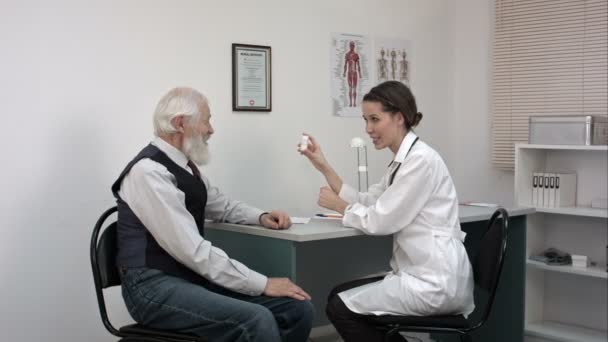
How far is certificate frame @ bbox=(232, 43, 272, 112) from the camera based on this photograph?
11.0 feet

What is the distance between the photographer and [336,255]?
12.5 ft

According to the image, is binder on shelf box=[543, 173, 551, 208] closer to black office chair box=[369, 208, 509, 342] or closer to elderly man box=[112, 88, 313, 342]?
black office chair box=[369, 208, 509, 342]

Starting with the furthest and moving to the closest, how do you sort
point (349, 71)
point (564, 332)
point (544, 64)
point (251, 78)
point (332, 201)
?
1. point (544, 64)
2. point (349, 71)
3. point (564, 332)
4. point (251, 78)
5. point (332, 201)

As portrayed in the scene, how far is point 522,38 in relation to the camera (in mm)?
4113

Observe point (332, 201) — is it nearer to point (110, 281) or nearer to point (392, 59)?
point (110, 281)

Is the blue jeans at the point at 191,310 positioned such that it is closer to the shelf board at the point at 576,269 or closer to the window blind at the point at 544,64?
the shelf board at the point at 576,269

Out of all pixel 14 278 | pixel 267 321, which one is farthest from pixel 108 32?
pixel 267 321

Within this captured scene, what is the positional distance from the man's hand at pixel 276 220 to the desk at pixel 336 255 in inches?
2.0

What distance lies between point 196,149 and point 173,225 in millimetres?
375

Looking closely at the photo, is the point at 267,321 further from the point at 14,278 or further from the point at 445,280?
the point at 14,278

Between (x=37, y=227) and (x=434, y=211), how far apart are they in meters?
1.59

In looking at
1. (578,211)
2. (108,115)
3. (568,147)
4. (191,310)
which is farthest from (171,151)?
(578,211)

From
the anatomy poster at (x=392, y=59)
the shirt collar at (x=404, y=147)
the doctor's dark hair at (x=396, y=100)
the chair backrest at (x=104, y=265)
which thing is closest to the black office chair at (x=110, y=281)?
the chair backrest at (x=104, y=265)

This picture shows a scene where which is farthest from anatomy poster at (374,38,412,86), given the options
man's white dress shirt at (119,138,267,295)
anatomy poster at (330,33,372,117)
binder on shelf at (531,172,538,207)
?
man's white dress shirt at (119,138,267,295)
